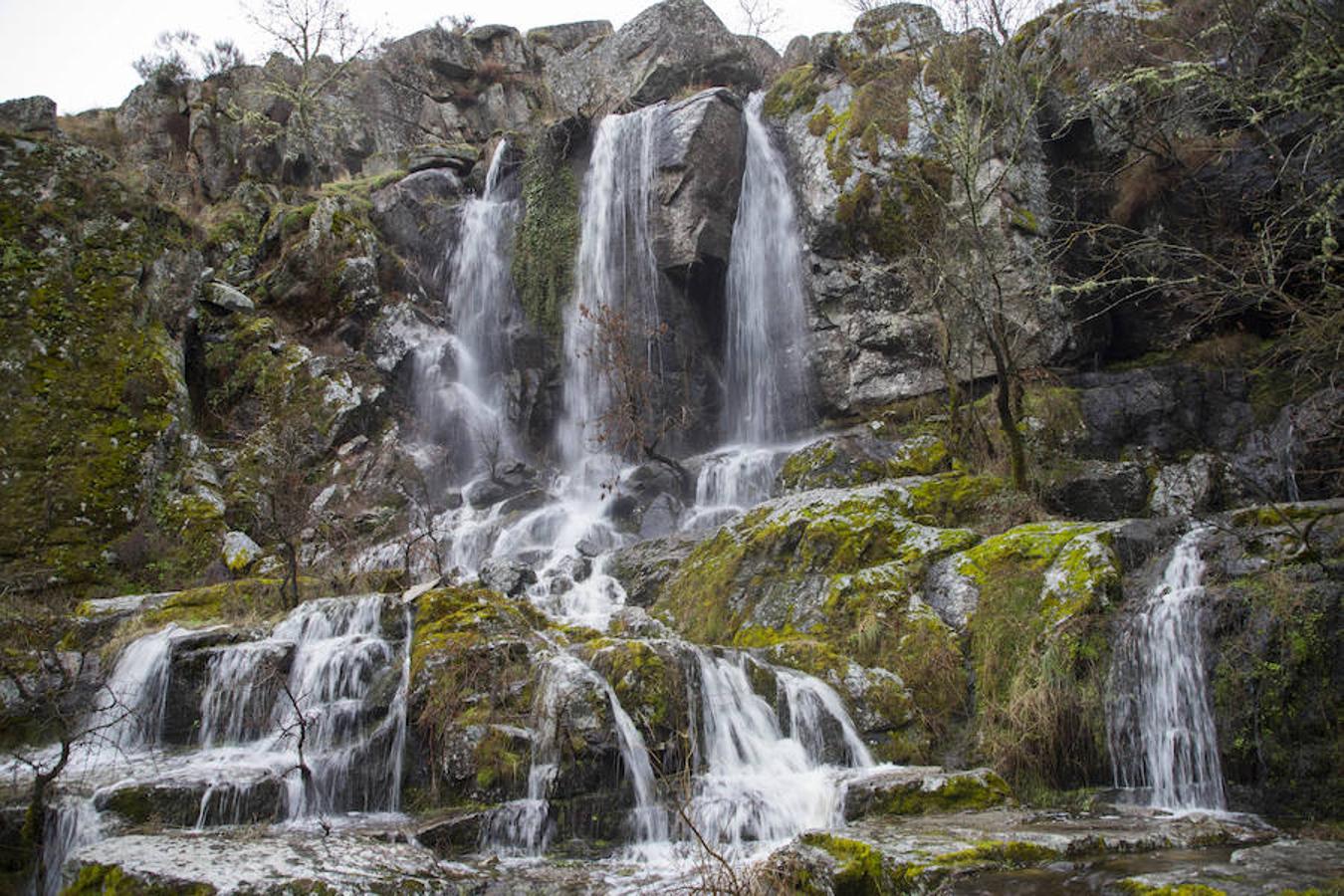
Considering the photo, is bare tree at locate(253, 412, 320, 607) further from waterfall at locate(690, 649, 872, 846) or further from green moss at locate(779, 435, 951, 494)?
green moss at locate(779, 435, 951, 494)

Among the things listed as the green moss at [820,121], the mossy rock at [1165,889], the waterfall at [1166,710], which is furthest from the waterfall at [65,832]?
the green moss at [820,121]

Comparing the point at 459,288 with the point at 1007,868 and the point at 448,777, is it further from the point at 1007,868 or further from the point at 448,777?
the point at 1007,868

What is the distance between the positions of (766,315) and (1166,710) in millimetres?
12549

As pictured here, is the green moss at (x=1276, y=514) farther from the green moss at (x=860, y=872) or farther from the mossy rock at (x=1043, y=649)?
the green moss at (x=860, y=872)

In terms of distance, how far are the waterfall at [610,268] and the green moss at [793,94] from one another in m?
2.62

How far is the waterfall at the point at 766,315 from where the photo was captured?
17.1m

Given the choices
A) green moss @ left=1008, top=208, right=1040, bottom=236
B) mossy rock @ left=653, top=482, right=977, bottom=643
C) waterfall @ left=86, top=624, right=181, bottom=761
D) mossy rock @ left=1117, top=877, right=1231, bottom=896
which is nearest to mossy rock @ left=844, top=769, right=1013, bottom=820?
mossy rock @ left=1117, top=877, right=1231, bottom=896

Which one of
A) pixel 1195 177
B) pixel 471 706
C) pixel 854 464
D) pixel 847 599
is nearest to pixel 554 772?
pixel 471 706

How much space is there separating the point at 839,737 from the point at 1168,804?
232 cm

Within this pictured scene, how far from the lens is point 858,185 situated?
16.7 metres

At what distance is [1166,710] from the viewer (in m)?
6.06

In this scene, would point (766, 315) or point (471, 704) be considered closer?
point (471, 704)

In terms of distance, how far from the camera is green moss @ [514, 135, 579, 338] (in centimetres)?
1927

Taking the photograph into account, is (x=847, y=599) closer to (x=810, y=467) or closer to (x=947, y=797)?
(x=947, y=797)
